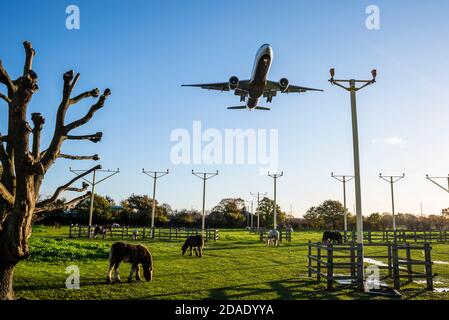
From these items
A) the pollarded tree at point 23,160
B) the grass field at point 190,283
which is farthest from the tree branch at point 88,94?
the grass field at point 190,283

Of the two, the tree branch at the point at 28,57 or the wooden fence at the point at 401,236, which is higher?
the tree branch at the point at 28,57

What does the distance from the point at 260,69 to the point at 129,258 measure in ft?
57.9

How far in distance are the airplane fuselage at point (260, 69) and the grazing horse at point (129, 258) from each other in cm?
1678

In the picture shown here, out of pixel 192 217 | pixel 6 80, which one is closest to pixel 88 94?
pixel 6 80

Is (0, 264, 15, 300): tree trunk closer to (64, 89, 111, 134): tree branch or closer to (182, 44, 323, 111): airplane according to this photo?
A: (64, 89, 111, 134): tree branch

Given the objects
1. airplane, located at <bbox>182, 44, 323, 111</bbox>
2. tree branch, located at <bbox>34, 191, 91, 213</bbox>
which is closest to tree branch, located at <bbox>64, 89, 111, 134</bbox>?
tree branch, located at <bbox>34, 191, 91, 213</bbox>

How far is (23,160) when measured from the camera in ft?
19.2

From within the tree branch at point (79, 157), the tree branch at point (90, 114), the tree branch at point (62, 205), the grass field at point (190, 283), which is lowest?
the grass field at point (190, 283)

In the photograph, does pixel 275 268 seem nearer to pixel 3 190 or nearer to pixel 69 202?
pixel 69 202

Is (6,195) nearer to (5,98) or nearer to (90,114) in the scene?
(5,98)

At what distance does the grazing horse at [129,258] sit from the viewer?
11.0 m

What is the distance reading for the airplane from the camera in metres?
24.0

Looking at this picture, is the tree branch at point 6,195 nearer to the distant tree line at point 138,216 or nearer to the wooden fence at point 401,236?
the wooden fence at point 401,236

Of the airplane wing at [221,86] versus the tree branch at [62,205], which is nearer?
the tree branch at [62,205]
